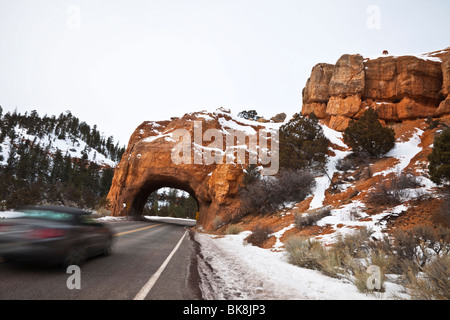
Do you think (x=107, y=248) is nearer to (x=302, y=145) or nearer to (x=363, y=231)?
(x=363, y=231)

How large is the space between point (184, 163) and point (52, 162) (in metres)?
89.2

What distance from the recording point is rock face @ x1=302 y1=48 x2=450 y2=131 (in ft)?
103

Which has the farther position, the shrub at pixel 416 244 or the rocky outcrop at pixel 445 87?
the rocky outcrop at pixel 445 87

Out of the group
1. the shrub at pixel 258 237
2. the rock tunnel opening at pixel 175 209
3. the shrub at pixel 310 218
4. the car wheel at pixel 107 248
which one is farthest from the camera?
the rock tunnel opening at pixel 175 209

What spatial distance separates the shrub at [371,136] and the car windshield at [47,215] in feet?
74.0

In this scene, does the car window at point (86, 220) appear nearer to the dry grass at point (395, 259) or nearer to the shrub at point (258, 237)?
the dry grass at point (395, 259)

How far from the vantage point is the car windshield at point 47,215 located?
17.4 feet

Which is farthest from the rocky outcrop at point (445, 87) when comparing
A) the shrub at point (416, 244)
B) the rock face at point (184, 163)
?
the shrub at point (416, 244)

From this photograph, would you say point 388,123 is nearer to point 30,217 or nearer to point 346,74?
point 346,74

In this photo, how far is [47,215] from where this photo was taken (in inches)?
213

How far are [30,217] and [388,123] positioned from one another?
37.1 m

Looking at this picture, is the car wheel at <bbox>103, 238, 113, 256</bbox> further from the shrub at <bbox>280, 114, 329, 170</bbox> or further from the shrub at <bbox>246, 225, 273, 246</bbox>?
the shrub at <bbox>280, 114, 329, 170</bbox>

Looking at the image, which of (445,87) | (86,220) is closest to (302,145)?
(86,220)
